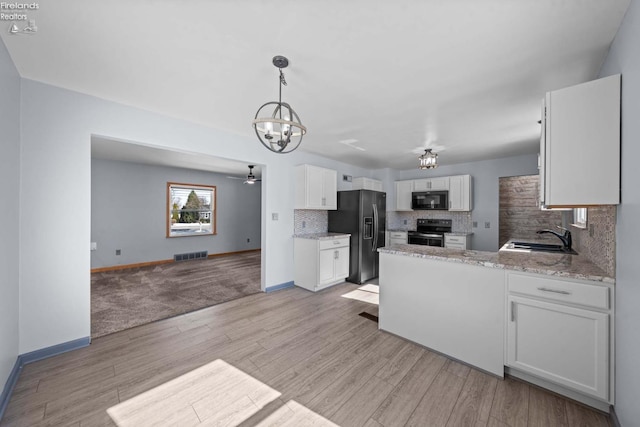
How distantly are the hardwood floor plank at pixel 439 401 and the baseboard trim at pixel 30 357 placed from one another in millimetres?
2662

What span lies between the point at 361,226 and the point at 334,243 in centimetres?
64

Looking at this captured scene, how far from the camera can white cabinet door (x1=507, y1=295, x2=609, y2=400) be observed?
1550 mm

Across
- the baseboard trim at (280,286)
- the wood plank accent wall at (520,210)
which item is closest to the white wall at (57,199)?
the baseboard trim at (280,286)

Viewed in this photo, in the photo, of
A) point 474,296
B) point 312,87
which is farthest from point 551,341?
point 312,87

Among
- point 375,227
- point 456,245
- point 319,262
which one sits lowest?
point 319,262

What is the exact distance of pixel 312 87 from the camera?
223cm

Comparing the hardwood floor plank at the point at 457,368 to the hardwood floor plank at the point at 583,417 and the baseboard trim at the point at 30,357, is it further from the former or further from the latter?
the baseboard trim at the point at 30,357

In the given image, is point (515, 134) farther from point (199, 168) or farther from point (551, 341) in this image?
point (199, 168)

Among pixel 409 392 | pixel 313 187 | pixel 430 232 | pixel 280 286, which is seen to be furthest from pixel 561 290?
pixel 430 232

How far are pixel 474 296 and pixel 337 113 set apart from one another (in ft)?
7.47

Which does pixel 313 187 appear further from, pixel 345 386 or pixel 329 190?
pixel 345 386

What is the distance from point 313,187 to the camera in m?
4.37

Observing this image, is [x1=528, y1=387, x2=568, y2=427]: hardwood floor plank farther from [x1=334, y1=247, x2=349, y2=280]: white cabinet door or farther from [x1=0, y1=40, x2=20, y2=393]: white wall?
[x1=0, y1=40, x2=20, y2=393]: white wall

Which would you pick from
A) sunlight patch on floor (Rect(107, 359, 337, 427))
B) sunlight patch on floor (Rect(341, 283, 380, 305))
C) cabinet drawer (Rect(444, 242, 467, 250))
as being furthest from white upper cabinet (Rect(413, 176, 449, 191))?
sunlight patch on floor (Rect(107, 359, 337, 427))
